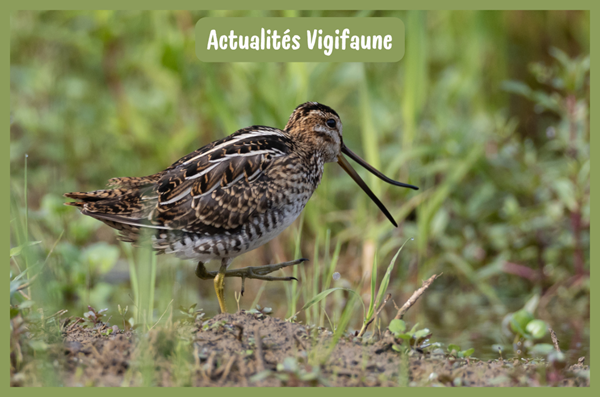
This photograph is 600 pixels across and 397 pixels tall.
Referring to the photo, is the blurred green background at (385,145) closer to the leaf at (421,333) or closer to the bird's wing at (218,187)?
the bird's wing at (218,187)

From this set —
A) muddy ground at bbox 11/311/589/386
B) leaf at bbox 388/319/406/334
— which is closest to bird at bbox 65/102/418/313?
muddy ground at bbox 11/311/589/386

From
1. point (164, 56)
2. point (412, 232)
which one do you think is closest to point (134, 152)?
point (164, 56)

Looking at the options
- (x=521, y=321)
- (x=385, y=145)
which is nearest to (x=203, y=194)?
(x=521, y=321)

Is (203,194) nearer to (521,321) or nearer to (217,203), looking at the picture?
(217,203)

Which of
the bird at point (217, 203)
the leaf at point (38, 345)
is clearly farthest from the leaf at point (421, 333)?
the leaf at point (38, 345)

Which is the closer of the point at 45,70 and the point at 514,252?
the point at 514,252

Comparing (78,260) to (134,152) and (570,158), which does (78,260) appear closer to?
(134,152)
